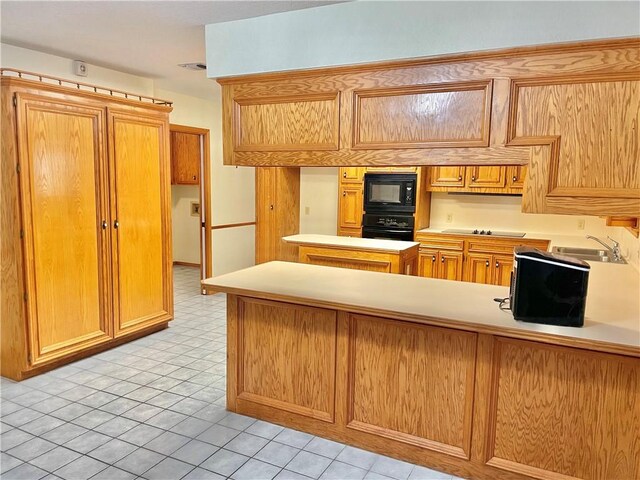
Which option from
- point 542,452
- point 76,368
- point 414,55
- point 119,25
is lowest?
point 76,368

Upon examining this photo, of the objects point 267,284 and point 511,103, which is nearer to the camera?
point 511,103

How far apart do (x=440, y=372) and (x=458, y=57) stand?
1.57 m

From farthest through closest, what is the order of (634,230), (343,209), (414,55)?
(343,209), (634,230), (414,55)

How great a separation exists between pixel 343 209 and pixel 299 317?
350 cm

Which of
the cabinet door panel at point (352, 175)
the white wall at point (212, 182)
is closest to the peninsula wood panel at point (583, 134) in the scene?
the white wall at point (212, 182)

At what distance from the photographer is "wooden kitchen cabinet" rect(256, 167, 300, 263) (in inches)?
237

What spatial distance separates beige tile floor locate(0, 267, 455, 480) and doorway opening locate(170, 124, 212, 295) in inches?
91.4

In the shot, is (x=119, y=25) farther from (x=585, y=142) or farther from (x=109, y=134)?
(x=585, y=142)

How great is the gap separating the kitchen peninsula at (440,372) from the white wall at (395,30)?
1273 mm

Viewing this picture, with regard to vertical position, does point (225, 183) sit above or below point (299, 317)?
above

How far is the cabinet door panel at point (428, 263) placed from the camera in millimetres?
5168

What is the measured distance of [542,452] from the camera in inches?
81.3

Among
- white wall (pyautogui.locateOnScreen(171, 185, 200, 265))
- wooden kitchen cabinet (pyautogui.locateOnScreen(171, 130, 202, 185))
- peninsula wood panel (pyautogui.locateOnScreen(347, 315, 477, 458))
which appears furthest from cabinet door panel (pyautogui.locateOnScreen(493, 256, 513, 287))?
white wall (pyautogui.locateOnScreen(171, 185, 200, 265))

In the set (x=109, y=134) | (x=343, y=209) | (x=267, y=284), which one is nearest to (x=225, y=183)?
(x=343, y=209)
